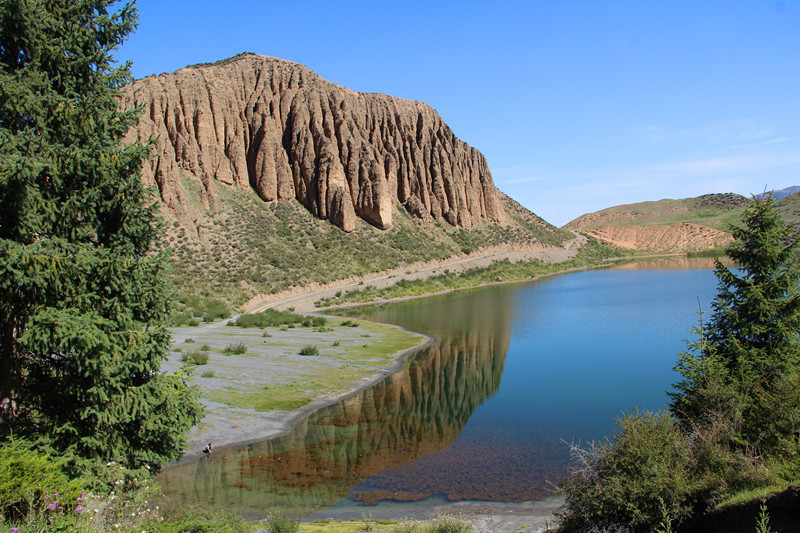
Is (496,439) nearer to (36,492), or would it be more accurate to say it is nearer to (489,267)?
(36,492)

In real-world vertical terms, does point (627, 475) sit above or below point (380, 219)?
below

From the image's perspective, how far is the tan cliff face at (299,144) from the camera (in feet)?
230

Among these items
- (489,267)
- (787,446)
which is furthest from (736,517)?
(489,267)

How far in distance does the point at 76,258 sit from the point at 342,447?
12.8m

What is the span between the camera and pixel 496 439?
21.2 m

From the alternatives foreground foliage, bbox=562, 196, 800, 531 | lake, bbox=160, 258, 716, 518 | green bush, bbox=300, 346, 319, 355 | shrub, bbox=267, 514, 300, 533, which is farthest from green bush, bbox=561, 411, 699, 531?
green bush, bbox=300, 346, 319, 355

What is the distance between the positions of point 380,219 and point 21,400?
7426cm

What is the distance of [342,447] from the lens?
67.5ft

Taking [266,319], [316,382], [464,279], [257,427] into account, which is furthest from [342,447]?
[464,279]

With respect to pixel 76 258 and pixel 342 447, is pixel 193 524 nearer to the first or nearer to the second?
pixel 76 258

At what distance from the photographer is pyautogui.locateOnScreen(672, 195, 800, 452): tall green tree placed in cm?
1382

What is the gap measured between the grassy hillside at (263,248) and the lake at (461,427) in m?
21.7

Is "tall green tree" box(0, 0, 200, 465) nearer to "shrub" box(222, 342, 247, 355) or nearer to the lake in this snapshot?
the lake

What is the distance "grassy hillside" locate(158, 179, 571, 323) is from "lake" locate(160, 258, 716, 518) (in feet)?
71.2
